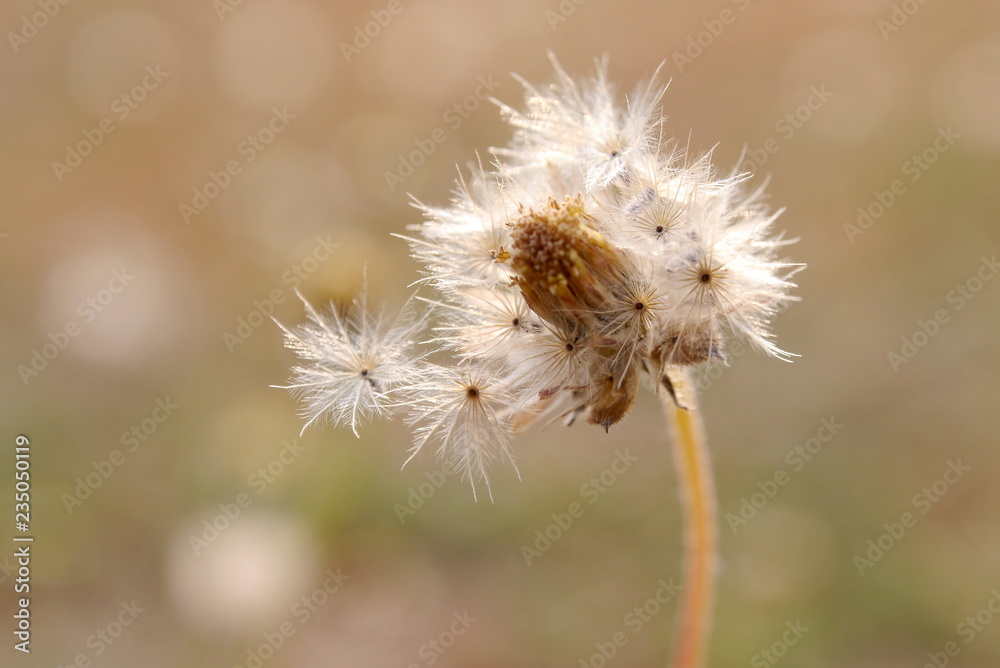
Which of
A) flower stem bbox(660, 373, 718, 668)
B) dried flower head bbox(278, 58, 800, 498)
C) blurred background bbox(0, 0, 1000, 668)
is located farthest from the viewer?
blurred background bbox(0, 0, 1000, 668)

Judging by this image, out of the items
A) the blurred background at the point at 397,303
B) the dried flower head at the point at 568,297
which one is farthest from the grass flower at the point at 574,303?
the blurred background at the point at 397,303

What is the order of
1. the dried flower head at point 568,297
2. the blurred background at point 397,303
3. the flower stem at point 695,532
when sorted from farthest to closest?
the blurred background at point 397,303, the flower stem at point 695,532, the dried flower head at point 568,297

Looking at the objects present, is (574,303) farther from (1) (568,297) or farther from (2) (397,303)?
(2) (397,303)

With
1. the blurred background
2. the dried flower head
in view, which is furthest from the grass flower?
the blurred background

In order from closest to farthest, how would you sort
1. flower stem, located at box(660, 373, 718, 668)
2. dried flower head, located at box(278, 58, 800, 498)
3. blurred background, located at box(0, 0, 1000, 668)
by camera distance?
dried flower head, located at box(278, 58, 800, 498), flower stem, located at box(660, 373, 718, 668), blurred background, located at box(0, 0, 1000, 668)

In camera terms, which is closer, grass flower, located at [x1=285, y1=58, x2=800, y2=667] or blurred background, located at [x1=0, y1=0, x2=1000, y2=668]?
grass flower, located at [x1=285, y1=58, x2=800, y2=667]

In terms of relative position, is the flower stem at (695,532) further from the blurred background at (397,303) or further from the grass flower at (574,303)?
the blurred background at (397,303)

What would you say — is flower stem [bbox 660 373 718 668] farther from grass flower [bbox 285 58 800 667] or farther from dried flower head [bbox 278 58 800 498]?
dried flower head [bbox 278 58 800 498]
